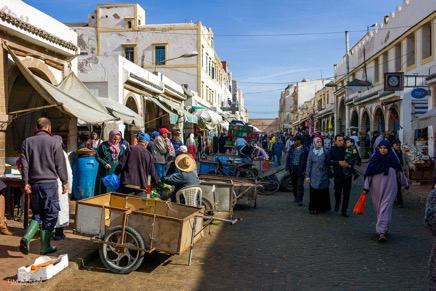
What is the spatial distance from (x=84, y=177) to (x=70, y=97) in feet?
5.92

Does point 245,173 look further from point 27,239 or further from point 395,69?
point 395,69

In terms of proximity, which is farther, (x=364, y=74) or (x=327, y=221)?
(x=364, y=74)

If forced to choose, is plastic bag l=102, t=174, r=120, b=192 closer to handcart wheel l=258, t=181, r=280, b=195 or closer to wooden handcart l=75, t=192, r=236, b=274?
wooden handcart l=75, t=192, r=236, b=274

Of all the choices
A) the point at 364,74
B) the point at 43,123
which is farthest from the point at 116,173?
the point at 364,74

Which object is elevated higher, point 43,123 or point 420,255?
point 43,123

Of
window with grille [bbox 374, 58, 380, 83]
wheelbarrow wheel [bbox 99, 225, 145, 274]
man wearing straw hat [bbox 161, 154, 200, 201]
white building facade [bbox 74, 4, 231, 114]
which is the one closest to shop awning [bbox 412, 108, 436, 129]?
man wearing straw hat [bbox 161, 154, 200, 201]

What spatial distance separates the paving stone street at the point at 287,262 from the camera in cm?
516

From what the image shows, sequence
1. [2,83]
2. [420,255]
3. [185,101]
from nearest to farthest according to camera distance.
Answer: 1. [420,255]
2. [2,83]
3. [185,101]

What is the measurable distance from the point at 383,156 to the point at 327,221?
6.52 feet

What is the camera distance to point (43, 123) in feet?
19.2

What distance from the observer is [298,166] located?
1081cm

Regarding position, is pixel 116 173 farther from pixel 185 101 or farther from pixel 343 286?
pixel 185 101

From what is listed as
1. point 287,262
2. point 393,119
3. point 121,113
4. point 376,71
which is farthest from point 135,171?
point 376,71

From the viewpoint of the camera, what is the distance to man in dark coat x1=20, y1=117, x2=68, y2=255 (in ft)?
18.6
